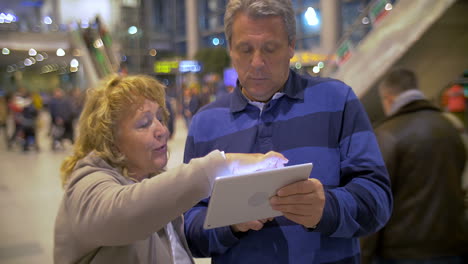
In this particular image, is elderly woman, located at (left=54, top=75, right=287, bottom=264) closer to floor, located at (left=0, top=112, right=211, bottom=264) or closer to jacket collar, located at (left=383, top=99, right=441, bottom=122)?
jacket collar, located at (left=383, top=99, right=441, bottom=122)

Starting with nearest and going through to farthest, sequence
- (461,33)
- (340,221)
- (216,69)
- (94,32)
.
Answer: (340,221) → (461,33) → (94,32) → (216,69)

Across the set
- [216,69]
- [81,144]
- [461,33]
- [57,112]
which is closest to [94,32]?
[57,112]

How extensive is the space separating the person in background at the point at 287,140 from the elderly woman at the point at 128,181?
212 millimetres

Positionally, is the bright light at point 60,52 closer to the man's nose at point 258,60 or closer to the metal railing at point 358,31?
the metal railing at point 358,31

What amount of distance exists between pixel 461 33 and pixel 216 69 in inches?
876

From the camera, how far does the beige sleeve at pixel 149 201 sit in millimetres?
963

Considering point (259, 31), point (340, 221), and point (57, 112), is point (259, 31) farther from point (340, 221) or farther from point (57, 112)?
point (57, 112)

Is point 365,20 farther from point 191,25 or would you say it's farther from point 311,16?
point 191,25

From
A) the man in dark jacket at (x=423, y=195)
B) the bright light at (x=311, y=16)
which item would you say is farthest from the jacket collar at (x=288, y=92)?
the bright light at (x=311, y=16)

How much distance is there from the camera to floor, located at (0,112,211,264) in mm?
4641

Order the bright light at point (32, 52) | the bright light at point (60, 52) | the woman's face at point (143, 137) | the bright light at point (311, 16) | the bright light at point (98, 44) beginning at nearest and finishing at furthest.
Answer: the woman's face at point (143, 137), the bright light at point (98, 44), the bright light at point (311, 16), the bright light at point (60, 52), the bright light at point (32, 52)

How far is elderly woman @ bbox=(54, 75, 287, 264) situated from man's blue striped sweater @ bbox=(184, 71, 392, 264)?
7.6 inches

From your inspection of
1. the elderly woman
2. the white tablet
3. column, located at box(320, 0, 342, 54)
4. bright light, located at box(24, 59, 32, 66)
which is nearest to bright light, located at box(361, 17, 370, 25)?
the elderly woman

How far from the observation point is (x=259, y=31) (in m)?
1.43
